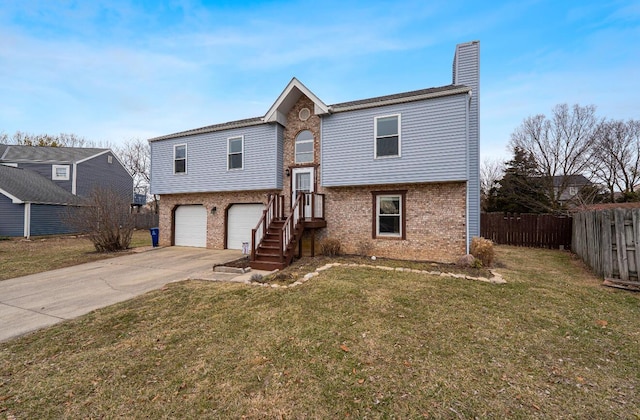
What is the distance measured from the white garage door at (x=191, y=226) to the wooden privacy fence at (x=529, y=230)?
15518 millimetres

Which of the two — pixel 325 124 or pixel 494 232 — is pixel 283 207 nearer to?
pixel 325 124

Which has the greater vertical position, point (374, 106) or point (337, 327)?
point (374, 106)

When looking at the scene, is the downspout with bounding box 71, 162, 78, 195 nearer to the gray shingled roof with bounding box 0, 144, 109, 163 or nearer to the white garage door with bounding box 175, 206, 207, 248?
the gray shingled roof with bounding box 0, 144, 109, 163

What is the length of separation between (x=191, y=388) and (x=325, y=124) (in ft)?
30.7

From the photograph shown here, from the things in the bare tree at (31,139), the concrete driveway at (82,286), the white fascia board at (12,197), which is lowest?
the concrete driveway at (82,286)

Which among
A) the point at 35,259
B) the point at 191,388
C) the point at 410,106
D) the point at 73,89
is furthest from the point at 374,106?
the point at 73,89

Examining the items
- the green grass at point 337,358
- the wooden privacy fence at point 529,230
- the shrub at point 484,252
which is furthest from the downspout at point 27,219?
the wooden privacy fence at point 529,230

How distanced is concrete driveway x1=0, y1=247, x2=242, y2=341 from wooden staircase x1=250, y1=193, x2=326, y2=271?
1.91 meters

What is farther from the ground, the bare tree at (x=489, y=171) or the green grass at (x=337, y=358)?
the bare tree at (x=489, y=171)

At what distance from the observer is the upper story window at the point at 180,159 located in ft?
43.2

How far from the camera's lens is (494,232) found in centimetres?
1504

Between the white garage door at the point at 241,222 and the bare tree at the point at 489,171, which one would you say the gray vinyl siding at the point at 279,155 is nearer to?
the white garage door at the point at 241,222

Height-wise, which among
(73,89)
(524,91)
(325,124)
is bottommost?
(325,124)

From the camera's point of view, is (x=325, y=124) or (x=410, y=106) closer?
(x=410, y=106)
